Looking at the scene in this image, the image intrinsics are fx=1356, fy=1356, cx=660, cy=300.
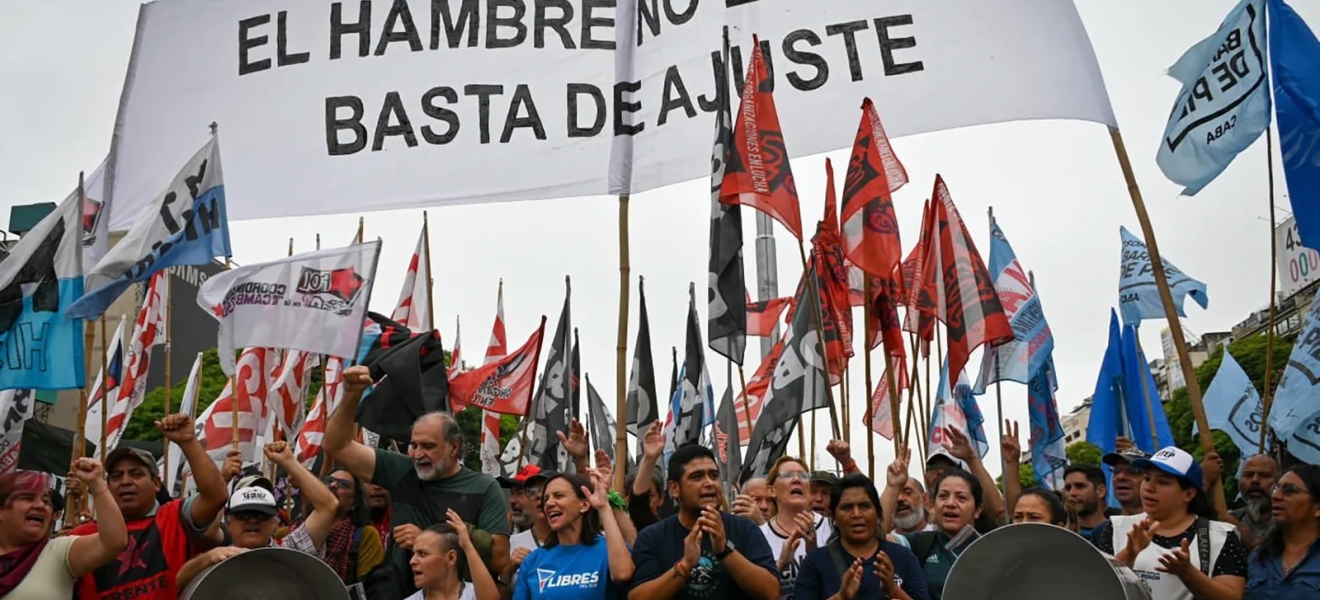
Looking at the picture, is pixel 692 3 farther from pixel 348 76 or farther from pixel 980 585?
pixel 980 585

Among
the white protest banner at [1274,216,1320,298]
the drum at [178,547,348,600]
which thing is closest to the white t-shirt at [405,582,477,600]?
the drum at [178,547,348,600]

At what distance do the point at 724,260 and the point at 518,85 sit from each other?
6.39ft

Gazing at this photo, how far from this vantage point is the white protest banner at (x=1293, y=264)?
9297 mm

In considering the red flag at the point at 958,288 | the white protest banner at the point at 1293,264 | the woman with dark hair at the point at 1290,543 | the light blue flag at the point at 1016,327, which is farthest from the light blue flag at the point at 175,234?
the white protest banner at the point at 1293,264

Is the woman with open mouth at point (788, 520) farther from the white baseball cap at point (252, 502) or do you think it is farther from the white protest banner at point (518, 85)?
the white protest banner at point (518, 85)

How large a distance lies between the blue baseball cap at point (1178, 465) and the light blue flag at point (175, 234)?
Result: 569 cm

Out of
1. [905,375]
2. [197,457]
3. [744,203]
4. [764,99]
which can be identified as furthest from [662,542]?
[905,375]

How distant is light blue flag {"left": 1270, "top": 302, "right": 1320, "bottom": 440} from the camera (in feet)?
25.7

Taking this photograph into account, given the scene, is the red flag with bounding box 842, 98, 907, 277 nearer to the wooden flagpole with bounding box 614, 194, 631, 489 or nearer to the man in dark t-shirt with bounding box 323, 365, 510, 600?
the wooden flagpole with bounding box 614, 194, 631, 489

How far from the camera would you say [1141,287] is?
11703 mm

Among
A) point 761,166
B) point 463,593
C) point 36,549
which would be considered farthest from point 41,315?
point 761,166

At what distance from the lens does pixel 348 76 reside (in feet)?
29.4

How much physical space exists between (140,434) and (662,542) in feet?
134

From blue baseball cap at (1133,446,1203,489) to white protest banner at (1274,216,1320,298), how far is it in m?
3.93
